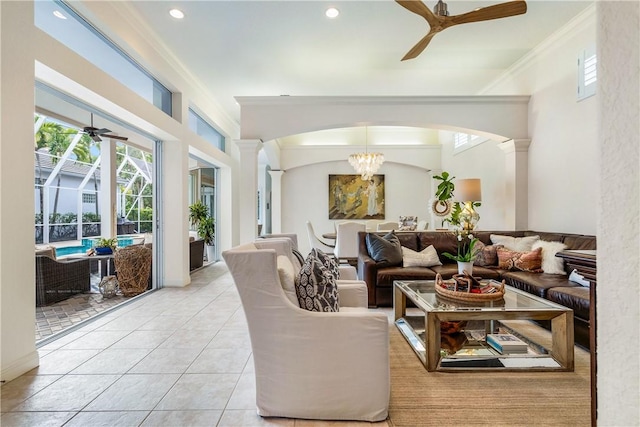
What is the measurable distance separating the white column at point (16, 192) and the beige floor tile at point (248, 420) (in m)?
1.57

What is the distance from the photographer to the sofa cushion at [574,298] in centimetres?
254

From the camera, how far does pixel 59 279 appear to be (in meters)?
3.71

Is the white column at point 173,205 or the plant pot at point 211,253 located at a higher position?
the white column at point 173,205

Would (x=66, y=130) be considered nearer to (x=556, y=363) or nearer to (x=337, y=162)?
(x=556, y=363)

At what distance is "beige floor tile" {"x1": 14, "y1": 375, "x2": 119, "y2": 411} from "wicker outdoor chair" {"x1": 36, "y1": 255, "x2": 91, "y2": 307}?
1.58 meters

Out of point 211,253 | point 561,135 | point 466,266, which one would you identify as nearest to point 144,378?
point 466,266

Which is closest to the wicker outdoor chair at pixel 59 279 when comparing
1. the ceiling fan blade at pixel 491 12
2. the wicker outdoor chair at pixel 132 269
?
the wicker outdoor chair at pixel 132 269

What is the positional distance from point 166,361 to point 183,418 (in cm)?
80

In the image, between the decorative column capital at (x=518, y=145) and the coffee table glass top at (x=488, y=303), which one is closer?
the coffee table glass top at (x=488, y=303)

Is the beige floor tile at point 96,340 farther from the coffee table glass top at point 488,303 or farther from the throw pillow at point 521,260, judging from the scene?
the throw pillow at point 521,260

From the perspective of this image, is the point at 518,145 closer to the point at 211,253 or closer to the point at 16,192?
the point at 16,192

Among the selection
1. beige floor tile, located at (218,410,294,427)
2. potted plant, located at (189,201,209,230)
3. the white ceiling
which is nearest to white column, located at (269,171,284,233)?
potted plant, located at (189,201,209,230)

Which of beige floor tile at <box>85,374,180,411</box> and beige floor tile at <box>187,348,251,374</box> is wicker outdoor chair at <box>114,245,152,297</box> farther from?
beige floor tile at <box>85,374,180,411</box>

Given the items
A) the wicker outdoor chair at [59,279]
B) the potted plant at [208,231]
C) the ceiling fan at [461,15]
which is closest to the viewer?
the ceiling fan at [461,15]
